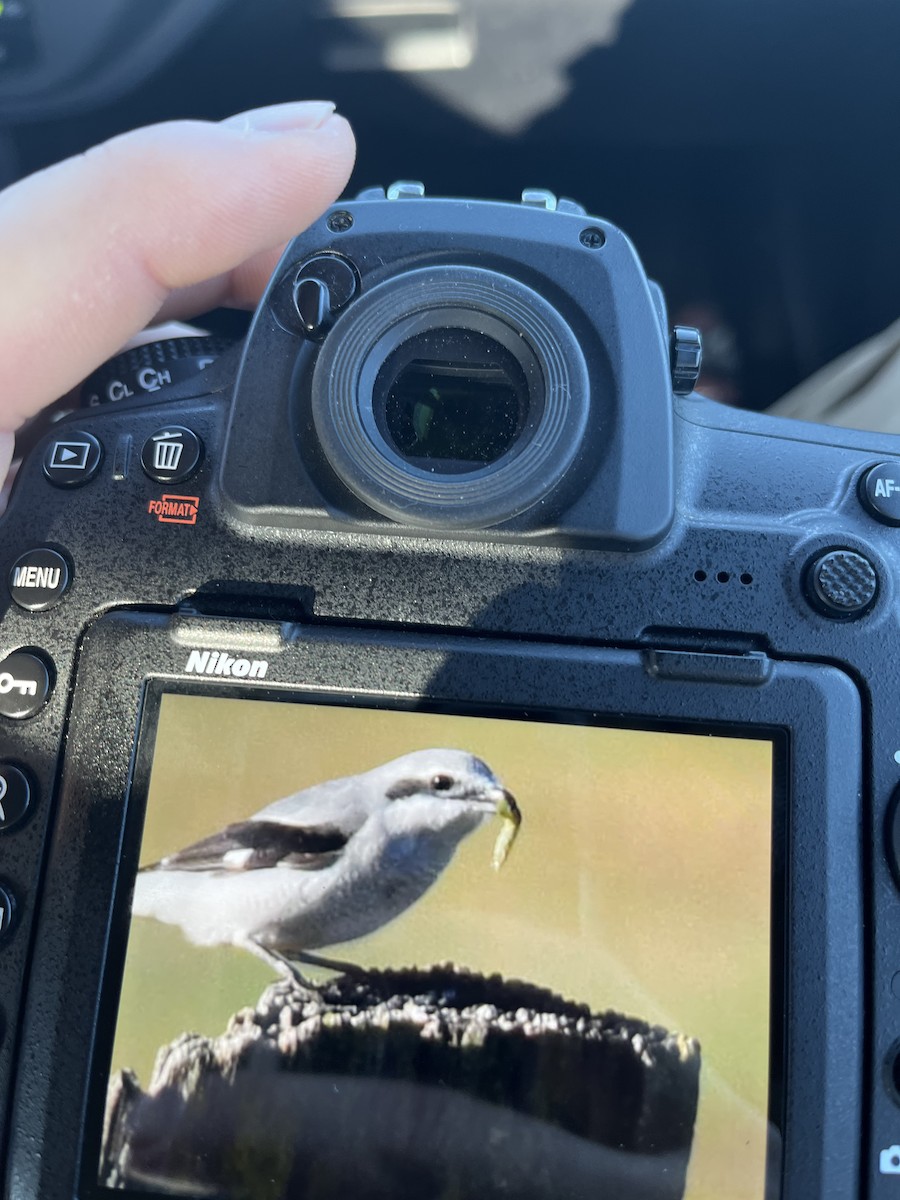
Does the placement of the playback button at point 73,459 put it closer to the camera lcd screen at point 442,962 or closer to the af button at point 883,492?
the camera lcd screen at point 442,962

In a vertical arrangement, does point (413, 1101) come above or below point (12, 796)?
below

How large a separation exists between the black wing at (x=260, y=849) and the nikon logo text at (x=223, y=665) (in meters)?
0.10

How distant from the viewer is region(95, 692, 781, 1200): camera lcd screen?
0.63m

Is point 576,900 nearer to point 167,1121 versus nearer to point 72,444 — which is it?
point 167,1121

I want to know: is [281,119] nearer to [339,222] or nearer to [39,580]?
[339,222]

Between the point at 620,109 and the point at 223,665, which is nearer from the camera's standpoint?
the point at 223,665

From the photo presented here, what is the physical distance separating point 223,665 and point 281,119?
14.5 inches

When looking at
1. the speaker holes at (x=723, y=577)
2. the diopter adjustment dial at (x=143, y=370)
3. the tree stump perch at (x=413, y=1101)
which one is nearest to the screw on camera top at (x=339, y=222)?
the diopter adjustment dial at (x=143, y=370)

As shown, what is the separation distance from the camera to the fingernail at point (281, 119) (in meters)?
0.68

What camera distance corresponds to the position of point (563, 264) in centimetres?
71

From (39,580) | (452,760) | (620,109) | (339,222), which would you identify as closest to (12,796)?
(39,580)

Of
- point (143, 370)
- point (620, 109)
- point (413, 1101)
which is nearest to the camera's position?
point (413, 1101)

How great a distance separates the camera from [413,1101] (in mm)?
641

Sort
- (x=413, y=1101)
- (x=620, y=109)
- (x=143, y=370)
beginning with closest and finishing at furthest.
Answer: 1. (x=413, y=1101)
2. (x=143, y=370)
3. (x=620, y=109)
